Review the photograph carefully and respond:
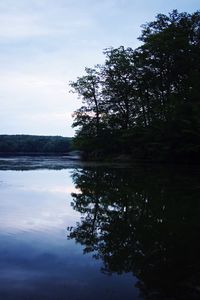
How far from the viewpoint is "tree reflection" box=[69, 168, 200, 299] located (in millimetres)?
4883

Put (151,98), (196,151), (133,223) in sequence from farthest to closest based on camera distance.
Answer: (151,98), (196,151), (133,223)

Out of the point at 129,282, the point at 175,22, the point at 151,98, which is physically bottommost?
the point at 129,282

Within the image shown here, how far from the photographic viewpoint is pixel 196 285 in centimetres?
465

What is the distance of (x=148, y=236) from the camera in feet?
23.6

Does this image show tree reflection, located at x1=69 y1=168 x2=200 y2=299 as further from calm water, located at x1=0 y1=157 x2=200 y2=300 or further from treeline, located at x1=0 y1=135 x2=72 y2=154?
treeline, located at x1=0 y1=135 x2=72 y2=154

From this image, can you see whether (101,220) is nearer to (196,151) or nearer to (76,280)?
(76,280)

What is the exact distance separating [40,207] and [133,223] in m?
3.00

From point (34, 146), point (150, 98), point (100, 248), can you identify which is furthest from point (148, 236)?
point (34, 146)

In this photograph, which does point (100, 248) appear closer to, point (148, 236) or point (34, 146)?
point (148, 236)

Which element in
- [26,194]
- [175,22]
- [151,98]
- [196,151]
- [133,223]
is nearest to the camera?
[133,223]

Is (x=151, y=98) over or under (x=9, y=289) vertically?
over

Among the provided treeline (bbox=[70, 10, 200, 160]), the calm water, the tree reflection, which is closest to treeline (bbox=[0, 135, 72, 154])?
treeline (bbox=[70, 10, 200, 160])

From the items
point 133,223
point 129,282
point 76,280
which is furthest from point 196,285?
point 133,223

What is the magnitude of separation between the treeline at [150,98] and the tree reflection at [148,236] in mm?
20626
